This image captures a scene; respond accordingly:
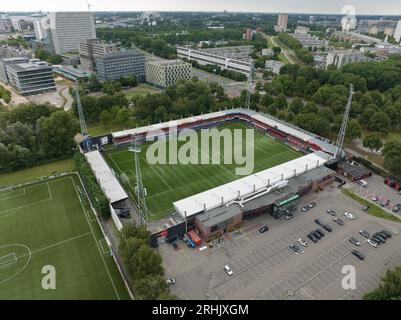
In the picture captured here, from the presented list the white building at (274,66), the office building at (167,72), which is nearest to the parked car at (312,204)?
the office building at (167,72)

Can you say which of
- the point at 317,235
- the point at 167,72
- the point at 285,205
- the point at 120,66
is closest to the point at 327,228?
the point at 317,235

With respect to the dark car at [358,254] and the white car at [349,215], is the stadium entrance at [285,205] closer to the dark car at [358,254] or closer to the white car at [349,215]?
the white car at [349,215]

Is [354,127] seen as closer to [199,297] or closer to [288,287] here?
[288,287]

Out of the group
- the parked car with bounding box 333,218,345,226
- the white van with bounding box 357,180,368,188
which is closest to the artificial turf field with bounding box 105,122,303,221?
the white van with bounding box 357,180,368,188

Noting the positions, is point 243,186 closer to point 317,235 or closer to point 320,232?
point 317,235

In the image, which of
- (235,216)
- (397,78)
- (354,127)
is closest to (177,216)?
(235,216)

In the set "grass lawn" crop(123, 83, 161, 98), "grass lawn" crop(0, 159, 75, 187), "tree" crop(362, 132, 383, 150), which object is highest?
"tree" crop(362, 132, 383, 150)
